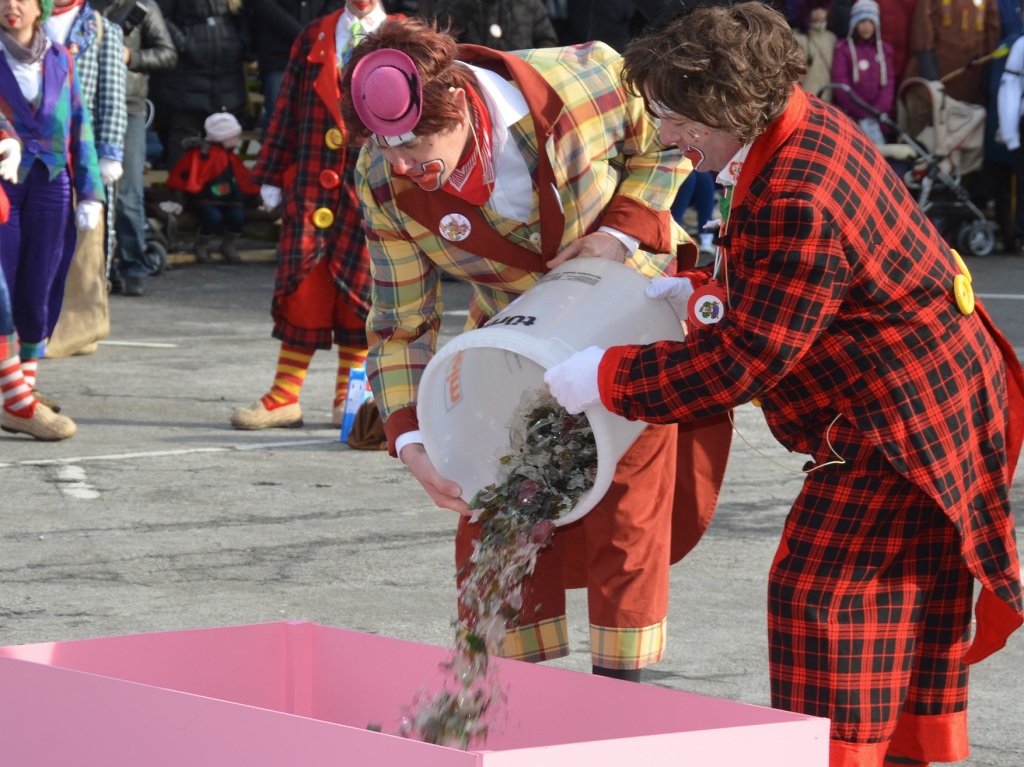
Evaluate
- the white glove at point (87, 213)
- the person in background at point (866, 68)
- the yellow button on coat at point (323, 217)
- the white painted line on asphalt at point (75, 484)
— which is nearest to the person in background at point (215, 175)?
the person in background at point (866, 68)

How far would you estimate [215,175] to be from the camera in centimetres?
1248

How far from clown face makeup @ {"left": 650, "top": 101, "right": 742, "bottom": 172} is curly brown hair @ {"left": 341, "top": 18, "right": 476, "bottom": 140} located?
54cm

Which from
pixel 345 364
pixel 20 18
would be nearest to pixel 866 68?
pixel 345 364

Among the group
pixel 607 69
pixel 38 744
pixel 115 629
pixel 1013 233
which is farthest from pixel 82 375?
pixel 1013 233

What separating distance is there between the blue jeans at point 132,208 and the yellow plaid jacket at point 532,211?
25.1 ft

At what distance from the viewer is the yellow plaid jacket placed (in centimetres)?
364

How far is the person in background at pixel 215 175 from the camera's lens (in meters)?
12.4

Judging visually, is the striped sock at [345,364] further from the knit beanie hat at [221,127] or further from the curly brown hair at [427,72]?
the knit beanie hat at [221,127]

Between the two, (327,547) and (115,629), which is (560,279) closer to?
(115,629)

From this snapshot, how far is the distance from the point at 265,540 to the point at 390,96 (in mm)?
2564

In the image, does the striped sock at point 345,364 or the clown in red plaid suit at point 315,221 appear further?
the striped sock at point 345,364

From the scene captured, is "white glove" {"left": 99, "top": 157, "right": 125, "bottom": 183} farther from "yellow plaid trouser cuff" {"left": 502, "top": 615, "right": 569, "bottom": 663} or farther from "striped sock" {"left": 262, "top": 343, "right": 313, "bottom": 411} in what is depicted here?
"yellow plaid trouser cuff" {"left": 502, "top": 615, "right": 569, "bottom": 663}

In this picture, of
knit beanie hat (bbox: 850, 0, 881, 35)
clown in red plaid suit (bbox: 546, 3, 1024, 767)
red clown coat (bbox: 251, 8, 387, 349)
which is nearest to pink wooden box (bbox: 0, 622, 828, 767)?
clown in red plaid suit (bbox: 546, 3, 1024, 767)

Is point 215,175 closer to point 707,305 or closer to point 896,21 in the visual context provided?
point 896,21
